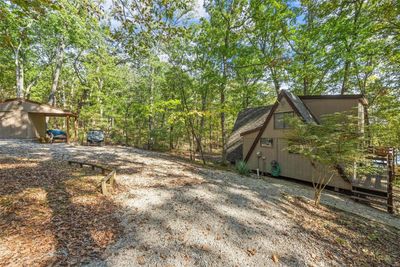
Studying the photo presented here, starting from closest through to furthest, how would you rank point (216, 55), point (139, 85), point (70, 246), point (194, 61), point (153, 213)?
point (70, 246)
point (153, 213)
point (216, 55)
point (194, 61)
point (139, 85)

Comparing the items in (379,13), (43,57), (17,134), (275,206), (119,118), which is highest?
(43,57)

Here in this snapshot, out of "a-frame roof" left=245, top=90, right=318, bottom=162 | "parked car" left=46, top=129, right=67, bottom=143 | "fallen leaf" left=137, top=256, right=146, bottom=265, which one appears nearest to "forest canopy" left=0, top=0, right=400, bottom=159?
"a-frame roof" left=245, top=90, right=318, bottom=162

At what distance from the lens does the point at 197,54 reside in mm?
14641

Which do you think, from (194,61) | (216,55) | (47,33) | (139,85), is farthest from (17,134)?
A: (216,55)

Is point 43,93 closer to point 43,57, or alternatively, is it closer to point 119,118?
point 43,57

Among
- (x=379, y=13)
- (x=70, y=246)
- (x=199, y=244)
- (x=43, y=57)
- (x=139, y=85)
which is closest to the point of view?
(x=70, y=246)

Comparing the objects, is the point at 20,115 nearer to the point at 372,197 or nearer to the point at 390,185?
the point at 372,197

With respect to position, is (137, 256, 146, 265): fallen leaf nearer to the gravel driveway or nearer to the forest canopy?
the gravel driveway

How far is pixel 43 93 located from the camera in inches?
1016

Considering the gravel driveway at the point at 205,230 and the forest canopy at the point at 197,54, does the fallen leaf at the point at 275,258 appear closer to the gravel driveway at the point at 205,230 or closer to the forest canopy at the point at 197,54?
the gravel driveway at the point at 205,230

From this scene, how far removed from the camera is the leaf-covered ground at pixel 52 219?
292cm

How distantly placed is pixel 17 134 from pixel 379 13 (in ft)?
84.6

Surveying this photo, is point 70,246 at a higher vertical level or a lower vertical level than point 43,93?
lower

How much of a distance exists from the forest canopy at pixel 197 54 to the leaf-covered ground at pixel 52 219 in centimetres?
408
